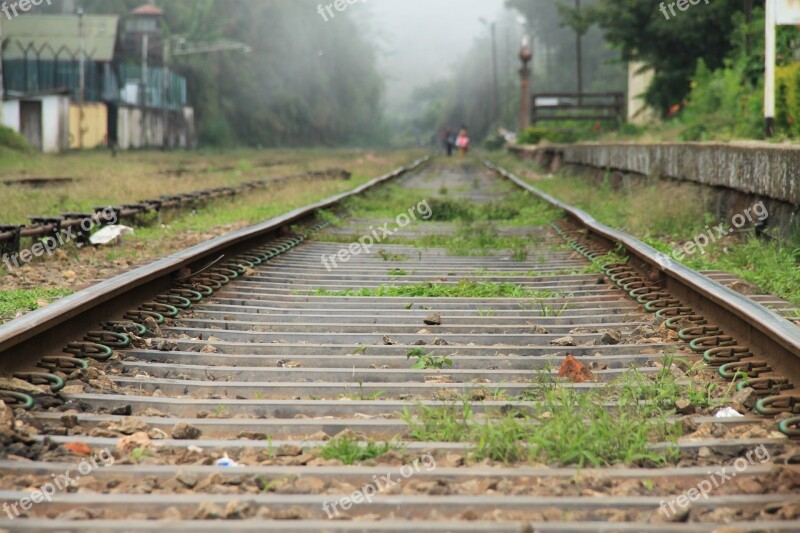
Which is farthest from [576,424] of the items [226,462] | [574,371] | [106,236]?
[106,236]

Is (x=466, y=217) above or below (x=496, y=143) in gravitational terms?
below

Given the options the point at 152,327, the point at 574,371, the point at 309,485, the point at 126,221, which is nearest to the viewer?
the point at 309,485

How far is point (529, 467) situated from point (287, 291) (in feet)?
11.5

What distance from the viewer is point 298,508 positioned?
8.71 ft

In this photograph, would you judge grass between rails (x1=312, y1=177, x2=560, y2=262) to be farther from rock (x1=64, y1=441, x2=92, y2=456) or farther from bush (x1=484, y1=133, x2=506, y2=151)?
bush (x1=484, y1=133, x2=506, y2=151)

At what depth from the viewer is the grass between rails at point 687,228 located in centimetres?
652

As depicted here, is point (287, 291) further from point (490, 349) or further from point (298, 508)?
point (298, 508)

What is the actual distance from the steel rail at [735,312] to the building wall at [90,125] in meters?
39.2

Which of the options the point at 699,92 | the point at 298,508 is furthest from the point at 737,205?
the point at 699,92

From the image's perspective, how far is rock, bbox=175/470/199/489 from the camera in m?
2.85

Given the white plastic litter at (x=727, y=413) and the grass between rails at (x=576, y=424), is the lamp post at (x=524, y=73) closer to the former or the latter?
the grass between rails at (x=576, y=424)

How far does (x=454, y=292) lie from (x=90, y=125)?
41.5 m

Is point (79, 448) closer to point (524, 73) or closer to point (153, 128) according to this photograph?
point (524, 73)

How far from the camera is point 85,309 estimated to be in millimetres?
4590
